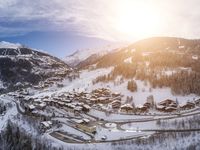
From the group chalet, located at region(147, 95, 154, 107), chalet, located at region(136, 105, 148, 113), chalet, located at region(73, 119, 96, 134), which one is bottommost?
chalet, located at region(73, 119, 96, 134)

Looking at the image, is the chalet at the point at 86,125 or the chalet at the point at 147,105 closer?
the chalet at the point at 86,125

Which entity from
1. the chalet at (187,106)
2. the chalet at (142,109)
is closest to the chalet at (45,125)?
the chalet at (142,109)

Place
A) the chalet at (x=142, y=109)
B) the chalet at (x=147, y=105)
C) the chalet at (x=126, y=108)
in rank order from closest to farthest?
the chalet at (x=142, y=109)
the chalet at (x=126, y=108)
the chalet at (x=147, y=105)

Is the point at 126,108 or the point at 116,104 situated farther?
the point at 116,104

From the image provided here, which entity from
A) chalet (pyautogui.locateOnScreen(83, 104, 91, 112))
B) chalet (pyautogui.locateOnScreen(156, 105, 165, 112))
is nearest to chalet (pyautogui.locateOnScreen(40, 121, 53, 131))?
chalet (pyautogui.locateOnScreen(83, 104, 91, 112))

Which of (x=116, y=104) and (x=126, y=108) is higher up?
(x=116, y=104)

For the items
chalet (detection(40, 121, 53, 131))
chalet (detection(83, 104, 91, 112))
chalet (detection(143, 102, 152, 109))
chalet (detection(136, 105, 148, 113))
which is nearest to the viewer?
chalet (detection(40, 121, 53, 131))

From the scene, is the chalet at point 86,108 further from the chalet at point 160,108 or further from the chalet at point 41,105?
the chalet at point 160,108

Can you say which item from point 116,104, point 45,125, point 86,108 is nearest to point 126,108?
point 116,104

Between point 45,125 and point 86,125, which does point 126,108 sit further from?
point 45,125

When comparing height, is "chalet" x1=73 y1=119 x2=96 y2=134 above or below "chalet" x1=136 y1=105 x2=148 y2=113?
below

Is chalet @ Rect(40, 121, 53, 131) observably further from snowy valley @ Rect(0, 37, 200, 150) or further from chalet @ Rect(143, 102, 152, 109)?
chalet @ Rect(143, 102, 152, 109)

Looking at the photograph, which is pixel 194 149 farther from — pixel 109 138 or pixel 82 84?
pixel 82 84
